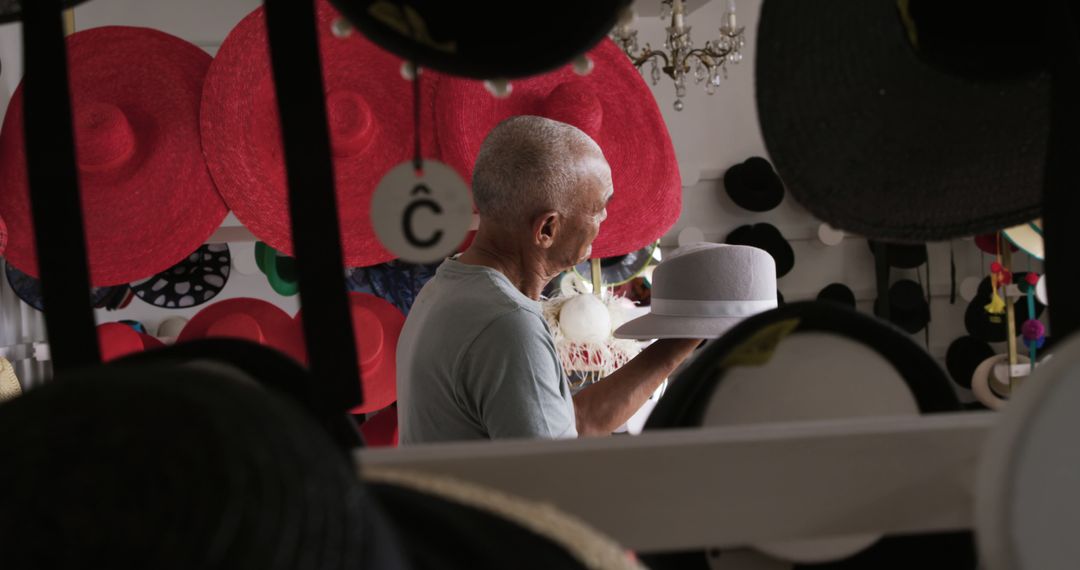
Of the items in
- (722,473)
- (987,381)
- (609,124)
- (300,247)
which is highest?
(609,124)

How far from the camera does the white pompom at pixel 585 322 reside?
2375mm

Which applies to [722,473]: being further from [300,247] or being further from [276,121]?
Result: [276,121]

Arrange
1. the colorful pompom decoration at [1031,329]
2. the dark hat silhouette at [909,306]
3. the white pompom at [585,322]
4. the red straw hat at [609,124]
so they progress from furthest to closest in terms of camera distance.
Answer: the dark hat silhouette at [909,306], the colorful pompom decoration at [1031,329], the white pompom at [585,322], the red straw hat at [609,124]

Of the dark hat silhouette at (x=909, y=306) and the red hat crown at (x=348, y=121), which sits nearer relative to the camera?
the red hat crown at (x=348, y=121)

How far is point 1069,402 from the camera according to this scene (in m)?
0.29

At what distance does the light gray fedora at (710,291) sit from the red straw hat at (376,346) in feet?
1.97

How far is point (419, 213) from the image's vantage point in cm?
44

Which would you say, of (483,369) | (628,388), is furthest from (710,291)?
(483,369)

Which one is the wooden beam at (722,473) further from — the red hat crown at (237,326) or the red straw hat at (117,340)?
the red straw hat at (117,340)

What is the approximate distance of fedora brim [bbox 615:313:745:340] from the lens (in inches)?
59.8

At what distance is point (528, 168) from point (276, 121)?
0.52 meters

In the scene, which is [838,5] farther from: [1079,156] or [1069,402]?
[1069,402]

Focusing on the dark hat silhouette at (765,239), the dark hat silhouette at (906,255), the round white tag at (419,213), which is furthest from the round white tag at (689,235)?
the round white tag at (419,213)

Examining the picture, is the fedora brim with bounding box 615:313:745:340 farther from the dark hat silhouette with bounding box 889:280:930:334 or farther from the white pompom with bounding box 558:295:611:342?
the dark hat silhouette with bounding box 889:280:930:334
